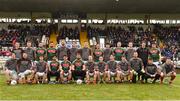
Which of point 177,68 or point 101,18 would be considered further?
point 101,18

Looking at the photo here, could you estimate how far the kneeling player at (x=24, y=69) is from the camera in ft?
52.3

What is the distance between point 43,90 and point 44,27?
2963cm

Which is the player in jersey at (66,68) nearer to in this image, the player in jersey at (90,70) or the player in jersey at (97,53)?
the player in jersey at (90,70)

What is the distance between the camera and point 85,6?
39812 mm

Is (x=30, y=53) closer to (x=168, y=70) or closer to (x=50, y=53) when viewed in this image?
(x=50, y=53)

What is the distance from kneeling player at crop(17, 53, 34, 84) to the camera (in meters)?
16.0

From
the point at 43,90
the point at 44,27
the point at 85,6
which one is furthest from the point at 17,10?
the point at 43,90

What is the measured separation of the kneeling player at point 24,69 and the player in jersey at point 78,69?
1.66 meters

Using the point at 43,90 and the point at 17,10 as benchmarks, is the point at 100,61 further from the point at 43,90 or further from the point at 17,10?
the point at 17,10

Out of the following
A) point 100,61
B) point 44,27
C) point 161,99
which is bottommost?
point 161,99

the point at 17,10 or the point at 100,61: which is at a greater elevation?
the point at 17,10

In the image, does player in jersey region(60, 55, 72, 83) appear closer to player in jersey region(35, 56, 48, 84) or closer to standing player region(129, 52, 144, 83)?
player in jersey region(35, 56, 48, 84)

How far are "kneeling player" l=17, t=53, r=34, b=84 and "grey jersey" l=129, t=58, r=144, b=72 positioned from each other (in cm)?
405

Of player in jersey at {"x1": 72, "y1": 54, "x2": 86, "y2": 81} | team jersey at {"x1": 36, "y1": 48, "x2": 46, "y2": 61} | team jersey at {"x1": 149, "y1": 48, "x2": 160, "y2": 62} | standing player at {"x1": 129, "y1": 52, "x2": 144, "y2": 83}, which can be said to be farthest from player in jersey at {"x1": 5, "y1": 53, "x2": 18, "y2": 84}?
team jersey at {"x1": 149, "y1": 48, "x2": 160, "y2": 62}
